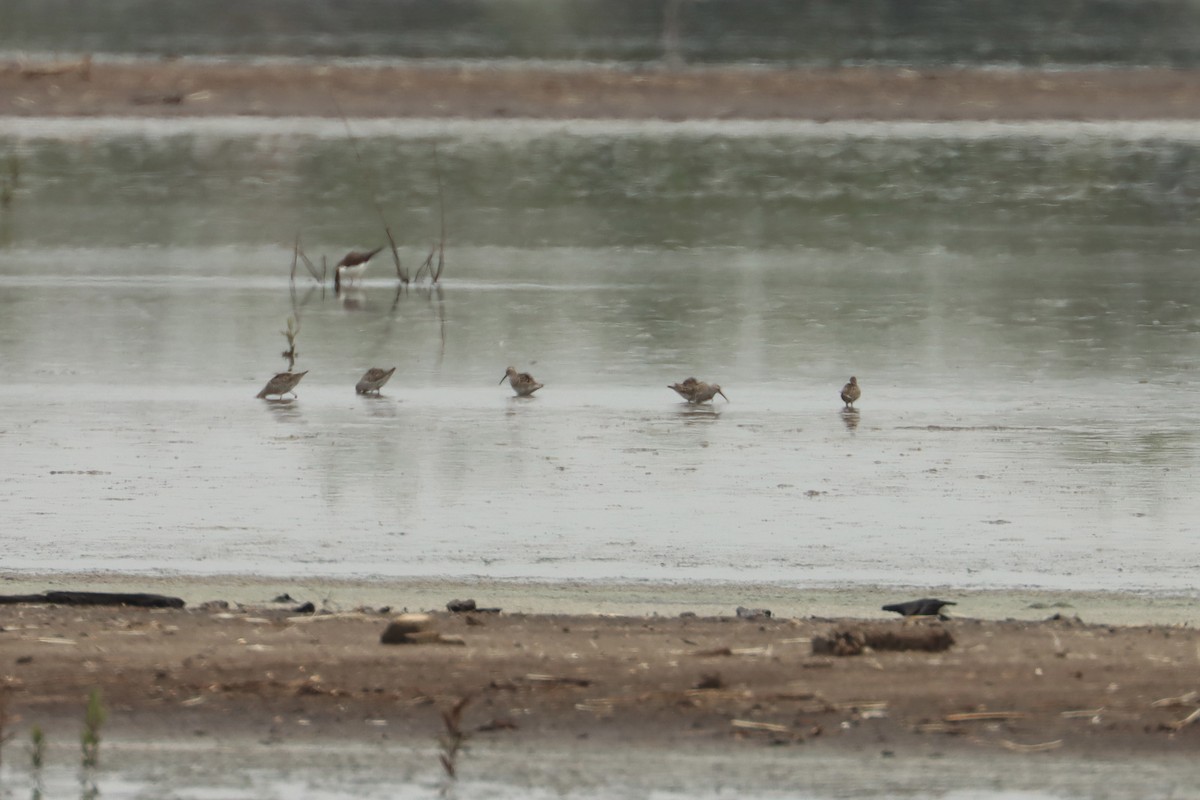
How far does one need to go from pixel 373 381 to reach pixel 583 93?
25.6 m

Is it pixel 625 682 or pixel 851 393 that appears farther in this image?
pixel 851 393

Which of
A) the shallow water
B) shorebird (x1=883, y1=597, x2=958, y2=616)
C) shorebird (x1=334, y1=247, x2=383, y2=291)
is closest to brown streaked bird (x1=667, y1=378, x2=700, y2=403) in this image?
shorebird (x1=883, y1=597, x2=958, y2=616)

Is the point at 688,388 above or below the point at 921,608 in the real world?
above

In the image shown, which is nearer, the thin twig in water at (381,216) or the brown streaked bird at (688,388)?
the brown streaked bird at (688,388)

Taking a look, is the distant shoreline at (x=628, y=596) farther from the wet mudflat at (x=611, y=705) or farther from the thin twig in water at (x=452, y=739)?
the thin twig in water at (x=452, y=739)

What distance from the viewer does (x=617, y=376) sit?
14.2 meters

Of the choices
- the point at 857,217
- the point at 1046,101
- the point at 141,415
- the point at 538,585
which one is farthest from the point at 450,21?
the point at 538,585

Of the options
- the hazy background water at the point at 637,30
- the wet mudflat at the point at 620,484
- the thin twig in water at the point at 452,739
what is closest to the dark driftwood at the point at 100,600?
the wet mudflat at the point at 620,484

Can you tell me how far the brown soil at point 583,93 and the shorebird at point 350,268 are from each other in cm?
1730

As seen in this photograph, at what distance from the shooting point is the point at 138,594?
8305 mm

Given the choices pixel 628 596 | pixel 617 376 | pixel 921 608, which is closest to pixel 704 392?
pixel 617 376

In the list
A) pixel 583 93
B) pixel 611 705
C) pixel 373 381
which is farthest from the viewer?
pixel 583 93

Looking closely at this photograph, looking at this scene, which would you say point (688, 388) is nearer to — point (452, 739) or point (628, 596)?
point (628, 596)

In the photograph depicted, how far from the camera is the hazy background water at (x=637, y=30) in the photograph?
4722 cm
